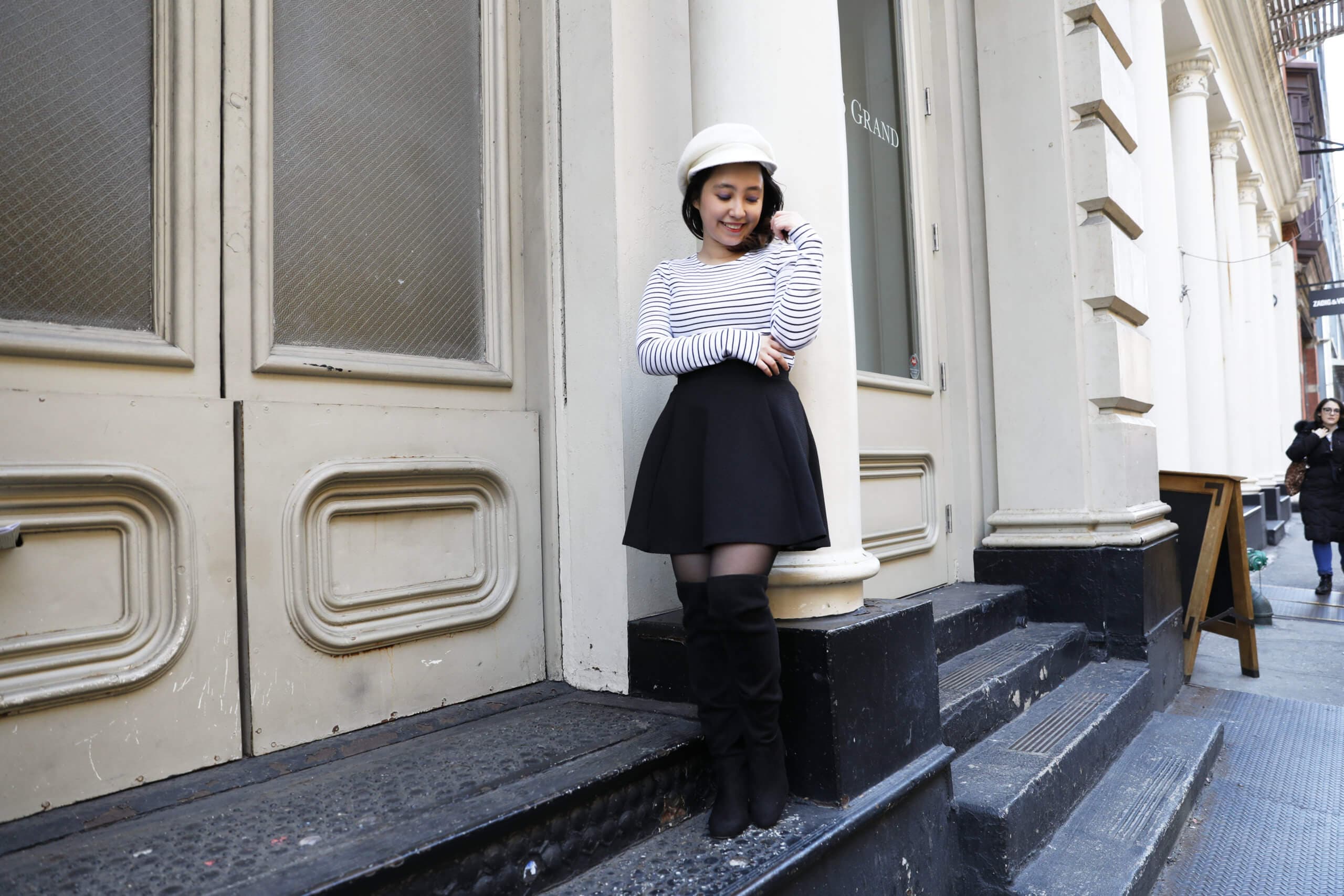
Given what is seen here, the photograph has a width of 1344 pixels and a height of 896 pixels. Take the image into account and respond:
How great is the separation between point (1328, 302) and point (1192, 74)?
11.4 meters

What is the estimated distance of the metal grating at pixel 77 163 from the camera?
71.3 inches

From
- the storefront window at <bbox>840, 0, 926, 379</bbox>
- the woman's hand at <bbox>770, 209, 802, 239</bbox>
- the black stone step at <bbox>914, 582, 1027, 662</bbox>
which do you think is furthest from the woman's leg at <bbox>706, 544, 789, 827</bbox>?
the storefront window at <bbox>840, 0, 926, 379</bbox>

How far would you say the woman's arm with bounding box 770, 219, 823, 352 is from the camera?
2035mm

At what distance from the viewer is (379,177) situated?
2.45 meters

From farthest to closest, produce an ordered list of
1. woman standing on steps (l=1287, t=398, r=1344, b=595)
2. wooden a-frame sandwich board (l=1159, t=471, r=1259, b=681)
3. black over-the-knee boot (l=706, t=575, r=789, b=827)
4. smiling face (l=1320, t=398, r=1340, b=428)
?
1. smiling face (l=1320, t=398, r=1340, b=428)
2. woman standing on steps (l=1287, t=398, r=1344, b=595)
3. wooden a-frame sandwich board (l=1159, t=471, r=1259, b=681)
4. black over-the-knee boot (l=706, t=575, r=789, b=827)

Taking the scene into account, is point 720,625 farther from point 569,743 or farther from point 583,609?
point 583,609

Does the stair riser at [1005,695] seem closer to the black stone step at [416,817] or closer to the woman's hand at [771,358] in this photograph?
the black stone step at [416,817]

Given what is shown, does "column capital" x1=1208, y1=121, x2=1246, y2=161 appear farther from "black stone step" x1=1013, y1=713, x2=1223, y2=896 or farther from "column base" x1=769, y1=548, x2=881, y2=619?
"column base" x1=769, y1=548, x2=881, y2=619

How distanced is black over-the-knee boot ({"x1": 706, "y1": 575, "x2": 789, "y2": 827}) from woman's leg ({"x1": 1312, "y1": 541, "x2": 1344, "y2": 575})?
25.5 ft

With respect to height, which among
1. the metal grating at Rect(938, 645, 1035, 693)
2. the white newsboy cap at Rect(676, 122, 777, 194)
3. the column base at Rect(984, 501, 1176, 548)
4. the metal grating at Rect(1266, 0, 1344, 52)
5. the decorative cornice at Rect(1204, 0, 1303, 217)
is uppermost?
the metal grating at Rect(1266, 0, 1344, 52)

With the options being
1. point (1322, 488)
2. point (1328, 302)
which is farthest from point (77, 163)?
point (1328, 302)

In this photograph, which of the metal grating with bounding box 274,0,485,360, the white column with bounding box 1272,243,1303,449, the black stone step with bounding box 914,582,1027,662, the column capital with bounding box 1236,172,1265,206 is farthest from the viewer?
the white column with bounding box 1272,243,1303,449

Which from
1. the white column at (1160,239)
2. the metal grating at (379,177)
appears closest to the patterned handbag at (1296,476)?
the white column at (1160,239)

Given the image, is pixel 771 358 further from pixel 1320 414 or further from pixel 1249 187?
pixel 1249 187
